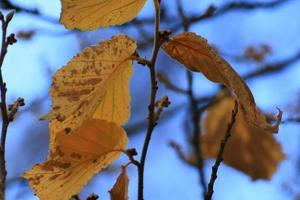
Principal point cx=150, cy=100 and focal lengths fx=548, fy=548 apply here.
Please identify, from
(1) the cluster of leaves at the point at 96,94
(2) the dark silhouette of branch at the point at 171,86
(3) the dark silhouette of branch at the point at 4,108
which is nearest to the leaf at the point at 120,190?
(1) the cluster of leaves at the point at 96,94

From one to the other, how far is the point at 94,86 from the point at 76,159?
10 centimetres

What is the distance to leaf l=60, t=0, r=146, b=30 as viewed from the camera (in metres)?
0.66

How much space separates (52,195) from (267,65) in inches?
71.7

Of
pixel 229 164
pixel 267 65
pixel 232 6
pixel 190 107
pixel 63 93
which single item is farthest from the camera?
pixel 267 65

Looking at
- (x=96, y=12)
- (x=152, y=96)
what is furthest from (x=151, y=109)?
(x=96, y=12)

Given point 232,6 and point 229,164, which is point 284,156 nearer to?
point 229,164

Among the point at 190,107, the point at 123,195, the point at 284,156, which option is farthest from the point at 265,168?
the point at 123,195

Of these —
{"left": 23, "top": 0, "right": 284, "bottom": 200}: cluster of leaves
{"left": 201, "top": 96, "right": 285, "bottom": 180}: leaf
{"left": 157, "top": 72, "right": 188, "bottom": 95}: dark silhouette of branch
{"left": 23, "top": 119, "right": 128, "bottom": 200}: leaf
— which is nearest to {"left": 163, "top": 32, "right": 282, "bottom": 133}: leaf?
{"left": 23, "top": 0, "right": 284, "bottom": 200}: cluster of leaves

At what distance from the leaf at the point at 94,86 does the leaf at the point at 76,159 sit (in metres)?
0.02

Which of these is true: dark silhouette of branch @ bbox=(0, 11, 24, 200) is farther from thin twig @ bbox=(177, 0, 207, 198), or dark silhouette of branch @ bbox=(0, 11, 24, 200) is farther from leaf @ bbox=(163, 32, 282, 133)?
thin twig @ bbox=(177, 0, 207, 198)

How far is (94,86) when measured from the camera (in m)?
0.65

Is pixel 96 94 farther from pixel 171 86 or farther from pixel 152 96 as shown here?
pixel 171 86

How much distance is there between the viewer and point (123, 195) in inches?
26.8

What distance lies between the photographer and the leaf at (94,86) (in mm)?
625
